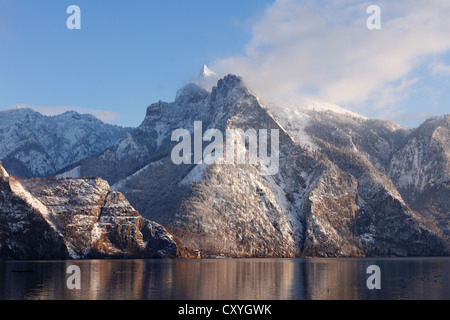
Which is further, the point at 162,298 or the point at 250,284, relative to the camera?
the point at 250,284

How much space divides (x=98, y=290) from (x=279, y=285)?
50693mm
